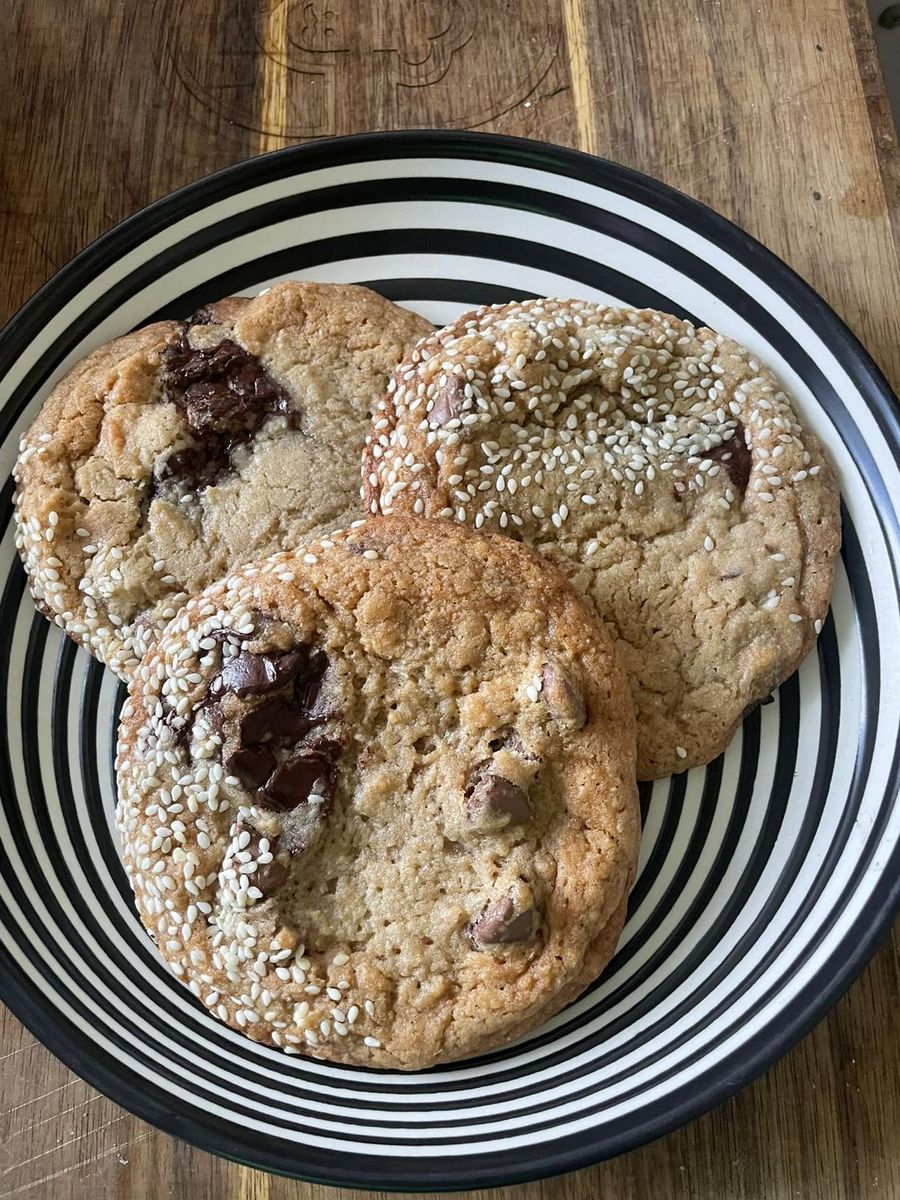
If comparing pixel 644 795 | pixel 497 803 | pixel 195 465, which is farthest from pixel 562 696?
pixel 195 465

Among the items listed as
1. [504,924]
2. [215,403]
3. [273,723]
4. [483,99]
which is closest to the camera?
[504,924]

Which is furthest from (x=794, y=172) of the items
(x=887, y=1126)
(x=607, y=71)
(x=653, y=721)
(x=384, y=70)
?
(x=887, y=1126)

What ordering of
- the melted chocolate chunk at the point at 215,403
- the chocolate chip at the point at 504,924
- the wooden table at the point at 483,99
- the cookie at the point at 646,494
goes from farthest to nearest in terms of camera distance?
the wooden table at the point at 483,99 < the melted chocolate chunk at the point at 215,403 < the cookie at the point at 646,494 < the chocolate chip at the point at 504,924

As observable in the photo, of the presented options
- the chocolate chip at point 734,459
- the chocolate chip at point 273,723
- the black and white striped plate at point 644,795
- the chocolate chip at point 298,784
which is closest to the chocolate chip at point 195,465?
the black and white striped plate at point 644,795

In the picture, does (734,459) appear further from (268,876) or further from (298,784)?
(268,876)

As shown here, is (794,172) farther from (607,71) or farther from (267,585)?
(267,585)

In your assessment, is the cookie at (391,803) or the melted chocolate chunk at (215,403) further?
the melted chocolate chunk at (215,403)

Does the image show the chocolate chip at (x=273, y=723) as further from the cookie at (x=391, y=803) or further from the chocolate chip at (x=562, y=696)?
the chocolate chip at (x=562, y=696)
